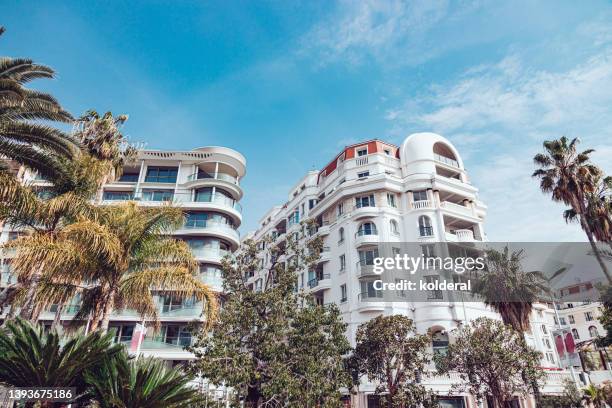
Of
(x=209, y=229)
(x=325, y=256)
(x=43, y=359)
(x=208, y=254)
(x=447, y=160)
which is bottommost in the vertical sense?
(x=43, y=359)

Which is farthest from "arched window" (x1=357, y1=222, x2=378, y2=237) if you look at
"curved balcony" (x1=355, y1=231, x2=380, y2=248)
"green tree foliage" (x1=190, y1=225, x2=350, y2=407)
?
"green tree foliage" (x1=190, y1=225, x2=350, y2=407)

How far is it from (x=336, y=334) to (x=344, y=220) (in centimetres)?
1887

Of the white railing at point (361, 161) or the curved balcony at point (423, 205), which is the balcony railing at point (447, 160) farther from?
the white railing at point (361, 161)

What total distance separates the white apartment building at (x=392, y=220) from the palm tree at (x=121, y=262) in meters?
19.5

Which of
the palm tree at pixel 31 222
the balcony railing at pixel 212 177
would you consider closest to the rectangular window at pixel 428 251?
the balcony railing at pixel 212 177

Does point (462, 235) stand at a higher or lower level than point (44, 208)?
higher

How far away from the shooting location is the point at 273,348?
52.4ft

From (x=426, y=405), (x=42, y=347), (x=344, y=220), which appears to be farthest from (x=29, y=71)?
(x=344, y=220)

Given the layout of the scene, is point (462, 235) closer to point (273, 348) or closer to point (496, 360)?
point (496, 360)

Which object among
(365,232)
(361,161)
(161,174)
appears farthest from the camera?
(161,174)

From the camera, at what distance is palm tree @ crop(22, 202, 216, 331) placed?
1301cm

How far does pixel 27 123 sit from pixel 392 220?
29501 mm

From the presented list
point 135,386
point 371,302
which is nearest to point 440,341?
point 371,302

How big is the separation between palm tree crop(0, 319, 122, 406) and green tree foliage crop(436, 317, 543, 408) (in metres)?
18.6
